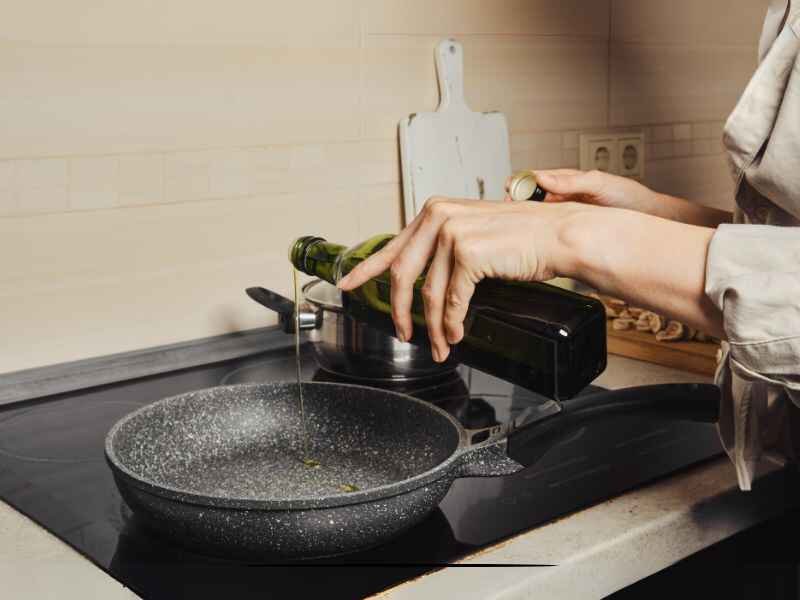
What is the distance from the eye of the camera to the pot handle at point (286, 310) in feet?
3.80

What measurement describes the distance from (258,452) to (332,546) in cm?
27

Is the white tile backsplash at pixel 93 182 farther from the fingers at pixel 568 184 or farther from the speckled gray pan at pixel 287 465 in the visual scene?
the fingers at pixel 568 184

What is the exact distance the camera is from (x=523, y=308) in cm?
82

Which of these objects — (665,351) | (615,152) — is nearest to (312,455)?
(665,351)

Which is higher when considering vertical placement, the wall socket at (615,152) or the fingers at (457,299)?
the wall socket at (615,152)

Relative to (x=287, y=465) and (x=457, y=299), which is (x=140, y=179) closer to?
(x=287, y=465)

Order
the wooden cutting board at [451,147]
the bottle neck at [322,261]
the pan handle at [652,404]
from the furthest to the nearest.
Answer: the wooden cutting board at [451,147] < the bottle neck at [322,261] < the pan handle at [652,404]

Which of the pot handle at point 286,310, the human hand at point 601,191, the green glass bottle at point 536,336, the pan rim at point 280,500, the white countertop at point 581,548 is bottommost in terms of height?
the white countertop at point 581,548

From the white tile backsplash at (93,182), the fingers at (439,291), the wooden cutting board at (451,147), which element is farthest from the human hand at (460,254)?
the wooden cutting board at (451,147)

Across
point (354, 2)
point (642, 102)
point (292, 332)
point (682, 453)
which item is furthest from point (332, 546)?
point (642, 102)

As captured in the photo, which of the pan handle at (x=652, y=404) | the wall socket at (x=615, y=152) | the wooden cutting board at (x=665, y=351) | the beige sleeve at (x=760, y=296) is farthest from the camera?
the wall socket at (x=615, y=152)

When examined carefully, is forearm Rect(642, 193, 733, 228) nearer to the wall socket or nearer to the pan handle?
the pan handle

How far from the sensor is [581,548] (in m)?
0.76

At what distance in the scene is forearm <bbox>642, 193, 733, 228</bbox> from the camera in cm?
107
